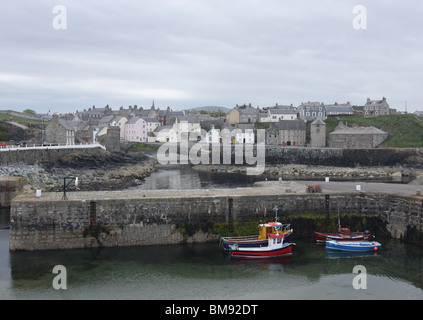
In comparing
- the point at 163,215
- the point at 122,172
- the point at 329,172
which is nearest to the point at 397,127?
the point at 329,172

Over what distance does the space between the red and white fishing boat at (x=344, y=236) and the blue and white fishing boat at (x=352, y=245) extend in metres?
0.37

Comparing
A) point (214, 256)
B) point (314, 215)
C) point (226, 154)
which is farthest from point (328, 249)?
point (226, 154)

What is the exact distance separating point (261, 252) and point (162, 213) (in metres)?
6.51

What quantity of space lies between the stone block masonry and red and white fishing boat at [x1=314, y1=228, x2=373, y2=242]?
72.8 inches

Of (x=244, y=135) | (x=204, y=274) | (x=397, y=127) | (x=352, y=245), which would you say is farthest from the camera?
(x=244, y=135)

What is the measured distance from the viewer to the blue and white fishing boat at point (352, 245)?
24406mm

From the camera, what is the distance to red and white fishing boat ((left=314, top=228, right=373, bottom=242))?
2494 centimetres

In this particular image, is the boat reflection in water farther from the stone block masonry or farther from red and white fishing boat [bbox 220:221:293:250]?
the stone block masonry

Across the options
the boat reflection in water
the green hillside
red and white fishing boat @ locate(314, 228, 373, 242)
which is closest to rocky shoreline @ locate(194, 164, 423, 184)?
the green hillside

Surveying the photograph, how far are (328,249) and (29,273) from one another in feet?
55.9

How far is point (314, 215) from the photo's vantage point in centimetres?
2675

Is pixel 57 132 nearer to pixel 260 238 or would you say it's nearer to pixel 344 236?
pixel 260 238

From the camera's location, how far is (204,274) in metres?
20.8

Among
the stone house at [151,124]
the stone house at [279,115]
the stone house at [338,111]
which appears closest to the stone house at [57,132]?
the stone house at [151,124]
